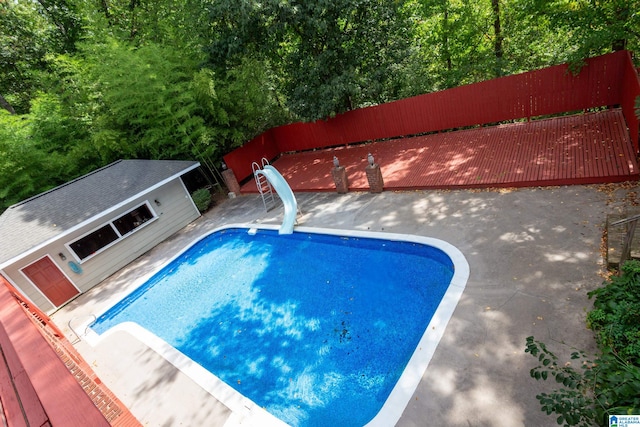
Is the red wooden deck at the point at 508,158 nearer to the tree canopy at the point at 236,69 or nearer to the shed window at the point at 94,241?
the tree canopy at the point at 236,69

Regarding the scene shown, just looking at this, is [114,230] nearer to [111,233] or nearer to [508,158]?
Result: [111,233]

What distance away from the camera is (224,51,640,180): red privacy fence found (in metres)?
8.62

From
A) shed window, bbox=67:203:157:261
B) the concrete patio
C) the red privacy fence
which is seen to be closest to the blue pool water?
the concrete patio

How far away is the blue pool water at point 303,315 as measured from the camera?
5.21 m

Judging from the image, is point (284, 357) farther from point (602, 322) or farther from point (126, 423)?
point (602, 322)

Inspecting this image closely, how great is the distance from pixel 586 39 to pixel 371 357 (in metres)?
10.0

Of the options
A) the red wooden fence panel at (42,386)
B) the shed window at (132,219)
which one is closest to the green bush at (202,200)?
the shed window at (132,219)

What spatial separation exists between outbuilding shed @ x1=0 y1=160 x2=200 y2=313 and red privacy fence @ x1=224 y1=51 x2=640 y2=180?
327cm

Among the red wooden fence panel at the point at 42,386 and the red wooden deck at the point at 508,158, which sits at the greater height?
the red wooden fence panel at the point at 42,386

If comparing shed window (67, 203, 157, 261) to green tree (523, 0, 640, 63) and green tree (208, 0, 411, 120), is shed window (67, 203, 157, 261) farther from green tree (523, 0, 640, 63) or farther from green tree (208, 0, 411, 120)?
green tree (523, 0, 640, 63)

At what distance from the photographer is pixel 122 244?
1128cm

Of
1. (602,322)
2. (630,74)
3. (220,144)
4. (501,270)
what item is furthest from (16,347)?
(220,144)

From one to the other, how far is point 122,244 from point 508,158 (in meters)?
13.3

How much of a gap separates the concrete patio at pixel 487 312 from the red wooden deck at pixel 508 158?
15.7 inches
